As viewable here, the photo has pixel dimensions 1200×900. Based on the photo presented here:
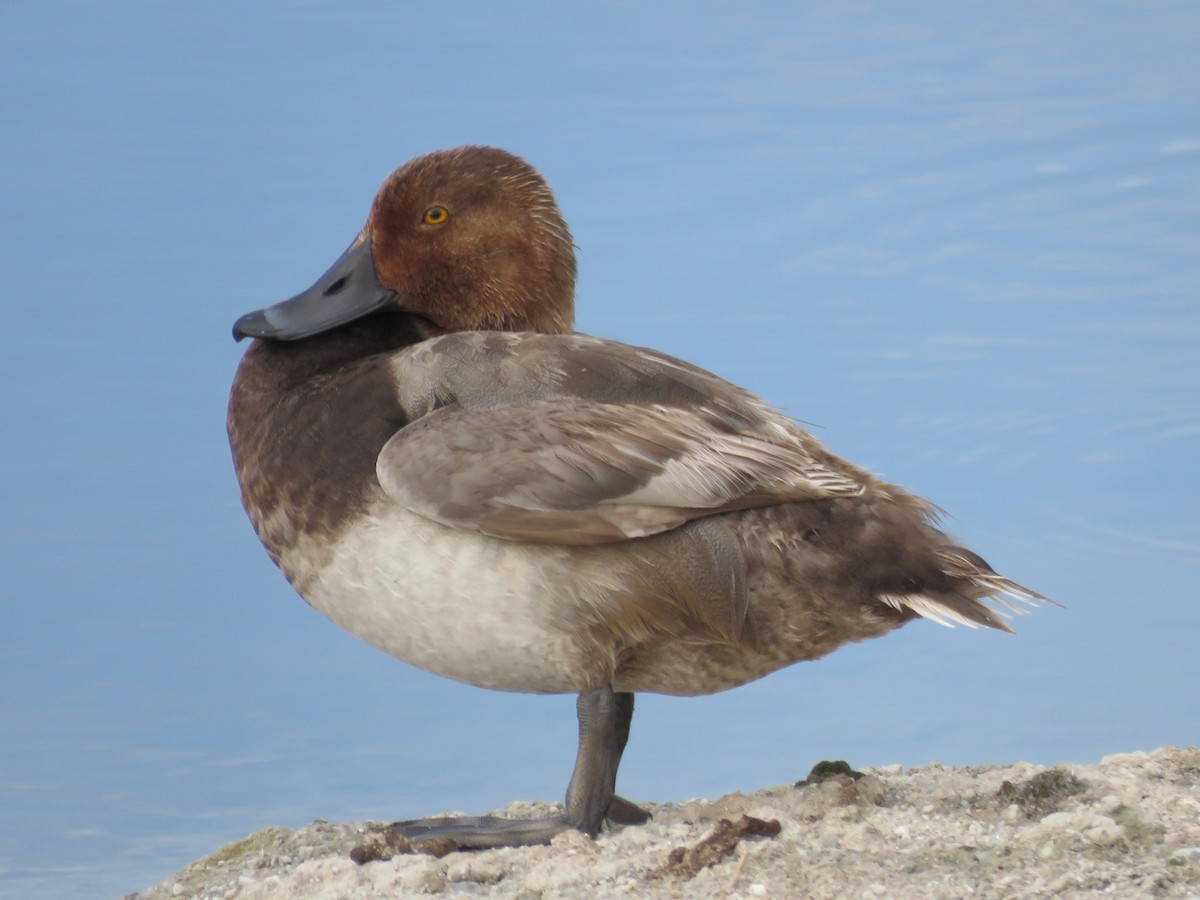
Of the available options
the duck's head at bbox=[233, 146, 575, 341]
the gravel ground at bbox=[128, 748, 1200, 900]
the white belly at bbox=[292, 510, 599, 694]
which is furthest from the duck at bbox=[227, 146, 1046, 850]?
the gravel ground at bbox=[128, 748, 1200, 900]

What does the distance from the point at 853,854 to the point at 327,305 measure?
1.89 metres

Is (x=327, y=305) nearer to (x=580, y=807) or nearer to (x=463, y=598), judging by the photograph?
(x=463, y=598)

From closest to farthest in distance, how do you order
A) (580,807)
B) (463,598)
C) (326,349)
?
(463,598)
(580,807)
(326,349)

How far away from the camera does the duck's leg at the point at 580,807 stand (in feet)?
12.9

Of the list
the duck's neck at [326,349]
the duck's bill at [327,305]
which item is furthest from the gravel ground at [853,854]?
the duck's bill at [327,305]

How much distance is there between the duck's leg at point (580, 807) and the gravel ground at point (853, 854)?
0.08 meters

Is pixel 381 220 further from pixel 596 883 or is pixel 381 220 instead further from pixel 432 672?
pixel 596 883

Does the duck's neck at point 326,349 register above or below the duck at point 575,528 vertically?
above

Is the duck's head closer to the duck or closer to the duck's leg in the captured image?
the duck

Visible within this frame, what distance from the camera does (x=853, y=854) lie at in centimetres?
365

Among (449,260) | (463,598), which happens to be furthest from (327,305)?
(463,598)

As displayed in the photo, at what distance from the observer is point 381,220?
4.42 meters

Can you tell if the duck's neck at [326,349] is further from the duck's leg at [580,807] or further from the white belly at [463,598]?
the duck's leg at [580,807]

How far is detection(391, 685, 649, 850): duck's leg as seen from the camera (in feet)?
12.9
